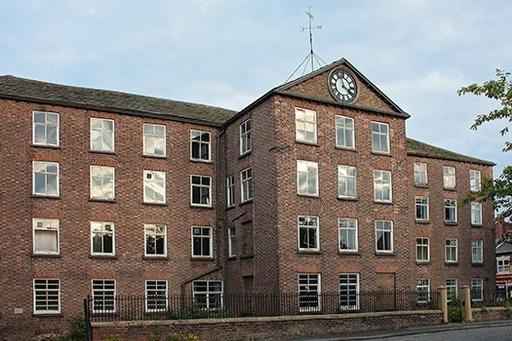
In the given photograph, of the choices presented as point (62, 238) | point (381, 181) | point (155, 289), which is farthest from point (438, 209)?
point (62, 238)

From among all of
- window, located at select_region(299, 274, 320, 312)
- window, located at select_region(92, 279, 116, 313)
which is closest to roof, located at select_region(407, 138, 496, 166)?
window, located at select_region(299, 274, 320, 312)

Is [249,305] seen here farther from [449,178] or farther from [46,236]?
[449,178]

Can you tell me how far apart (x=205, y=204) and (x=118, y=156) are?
213 inches

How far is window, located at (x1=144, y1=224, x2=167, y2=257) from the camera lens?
113 ft

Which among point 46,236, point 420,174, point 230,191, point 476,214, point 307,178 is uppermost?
point 420,174

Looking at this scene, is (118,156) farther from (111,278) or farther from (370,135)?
(370,135)

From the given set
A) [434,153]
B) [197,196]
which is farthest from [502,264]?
[197,196]

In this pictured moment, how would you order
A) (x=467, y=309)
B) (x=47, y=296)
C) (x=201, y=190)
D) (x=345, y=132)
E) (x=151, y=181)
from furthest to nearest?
(x=201, y=190) < (x=345, y=132) < (x=151, y=181) < (x=467, y=309) < (x=47, y=296)

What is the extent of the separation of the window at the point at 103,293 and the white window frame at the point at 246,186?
7.66 m

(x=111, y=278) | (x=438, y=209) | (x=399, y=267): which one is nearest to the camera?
(x=111, y=278)

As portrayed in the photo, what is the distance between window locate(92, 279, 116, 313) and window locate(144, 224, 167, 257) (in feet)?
7.95

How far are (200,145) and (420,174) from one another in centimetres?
1558

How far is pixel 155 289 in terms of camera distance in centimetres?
3412

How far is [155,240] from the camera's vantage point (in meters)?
34.7
